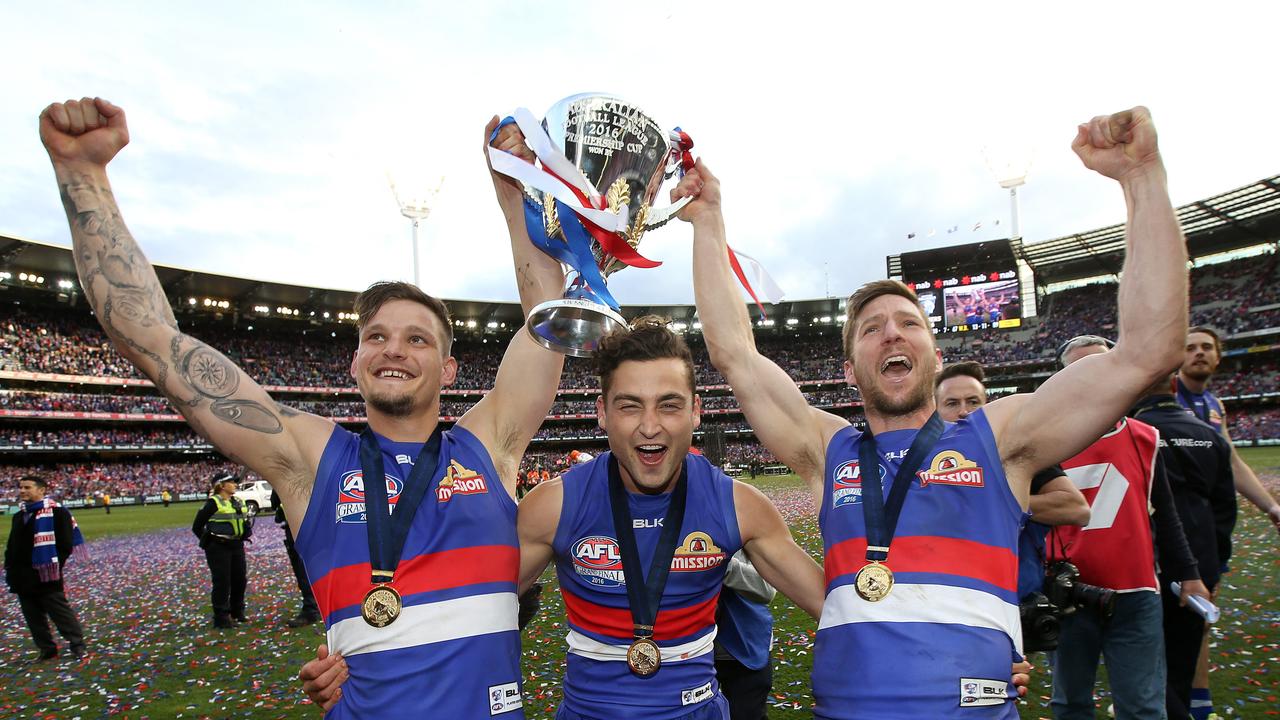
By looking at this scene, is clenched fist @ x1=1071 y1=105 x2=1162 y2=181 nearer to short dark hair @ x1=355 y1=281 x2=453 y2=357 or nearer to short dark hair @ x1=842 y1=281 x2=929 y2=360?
short dark hair @ x1=842 y1=281 x2=929 y2=360

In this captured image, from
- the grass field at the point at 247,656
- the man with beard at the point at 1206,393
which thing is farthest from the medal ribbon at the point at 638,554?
the man with beard at the point at 1206,393

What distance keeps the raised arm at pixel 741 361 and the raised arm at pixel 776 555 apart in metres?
0.23

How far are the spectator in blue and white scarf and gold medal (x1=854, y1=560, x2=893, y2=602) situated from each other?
999 centimetres

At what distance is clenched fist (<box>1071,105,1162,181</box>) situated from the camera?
2.32 meters

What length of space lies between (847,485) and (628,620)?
0.99 metres

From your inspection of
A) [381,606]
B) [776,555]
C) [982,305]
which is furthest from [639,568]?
[982,305]

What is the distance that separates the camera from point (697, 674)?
8.32 feet

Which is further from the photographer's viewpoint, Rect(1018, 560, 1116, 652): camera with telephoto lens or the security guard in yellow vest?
the security guard in yellow vest

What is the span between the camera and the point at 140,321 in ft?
8.32

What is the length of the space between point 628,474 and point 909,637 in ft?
3.93

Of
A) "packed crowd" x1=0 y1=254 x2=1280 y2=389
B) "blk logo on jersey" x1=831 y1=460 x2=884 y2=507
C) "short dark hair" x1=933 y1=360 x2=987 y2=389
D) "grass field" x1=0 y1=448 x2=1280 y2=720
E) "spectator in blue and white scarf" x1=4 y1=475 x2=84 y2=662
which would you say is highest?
"packed crowd" x1=0 y1=254 x2=1280 y2=389

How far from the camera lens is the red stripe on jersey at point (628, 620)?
8.34ft

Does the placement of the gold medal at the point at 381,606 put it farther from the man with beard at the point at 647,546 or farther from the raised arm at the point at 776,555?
the raised arm at the point at 776,555

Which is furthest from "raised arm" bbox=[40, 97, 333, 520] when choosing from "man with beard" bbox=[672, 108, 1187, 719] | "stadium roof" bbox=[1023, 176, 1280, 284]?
"stadium roof" bbox=[1023, 176, 1280, 284]
